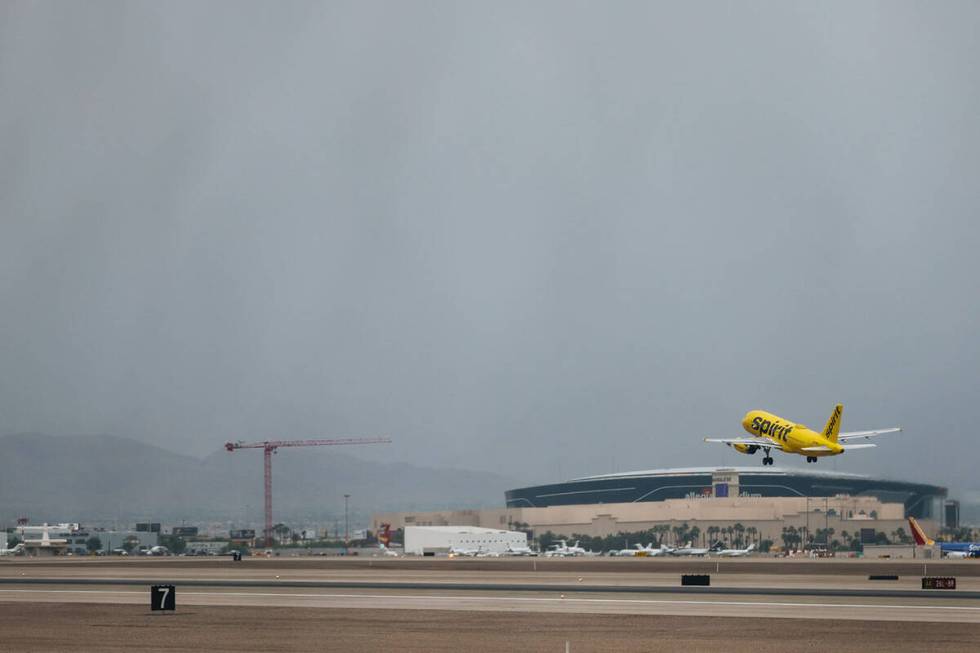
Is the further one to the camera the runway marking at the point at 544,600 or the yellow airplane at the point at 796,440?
the yellow airplane at the point at 796,440

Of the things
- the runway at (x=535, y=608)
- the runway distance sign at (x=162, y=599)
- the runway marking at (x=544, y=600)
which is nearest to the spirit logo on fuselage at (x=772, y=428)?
the runway at (x=535, y=608)

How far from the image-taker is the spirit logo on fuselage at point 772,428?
502 feet

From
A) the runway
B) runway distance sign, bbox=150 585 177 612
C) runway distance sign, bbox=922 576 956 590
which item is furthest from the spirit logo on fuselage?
runway distance sign, bbox=150 585 177 612

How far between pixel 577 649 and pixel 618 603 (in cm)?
2746

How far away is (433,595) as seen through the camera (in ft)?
314

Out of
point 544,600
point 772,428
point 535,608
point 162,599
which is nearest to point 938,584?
point 544,600

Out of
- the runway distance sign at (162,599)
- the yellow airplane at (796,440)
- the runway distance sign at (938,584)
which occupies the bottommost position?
the runway distance sign at (938,584)

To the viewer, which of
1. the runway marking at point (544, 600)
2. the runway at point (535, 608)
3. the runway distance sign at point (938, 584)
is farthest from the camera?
the runway distance sign at point (938, 584)

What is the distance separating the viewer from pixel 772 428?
15575 centimetres

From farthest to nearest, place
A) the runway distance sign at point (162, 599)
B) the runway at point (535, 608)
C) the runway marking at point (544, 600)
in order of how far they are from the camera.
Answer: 1. the runway marking at point (544, 600)
2. the runway distance sign at point (162, 599)
3. the runway at point (535, 608)

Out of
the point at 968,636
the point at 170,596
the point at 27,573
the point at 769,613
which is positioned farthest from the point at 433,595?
the point at 27,573

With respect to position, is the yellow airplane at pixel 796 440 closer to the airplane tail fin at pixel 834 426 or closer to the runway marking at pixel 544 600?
the airplane tail fin at pixel 834 426

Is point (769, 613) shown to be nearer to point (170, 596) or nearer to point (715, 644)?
point (715, 644)

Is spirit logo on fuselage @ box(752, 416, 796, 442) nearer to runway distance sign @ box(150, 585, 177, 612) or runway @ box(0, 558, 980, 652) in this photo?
runway @ box(0, 558, 980, 652)
